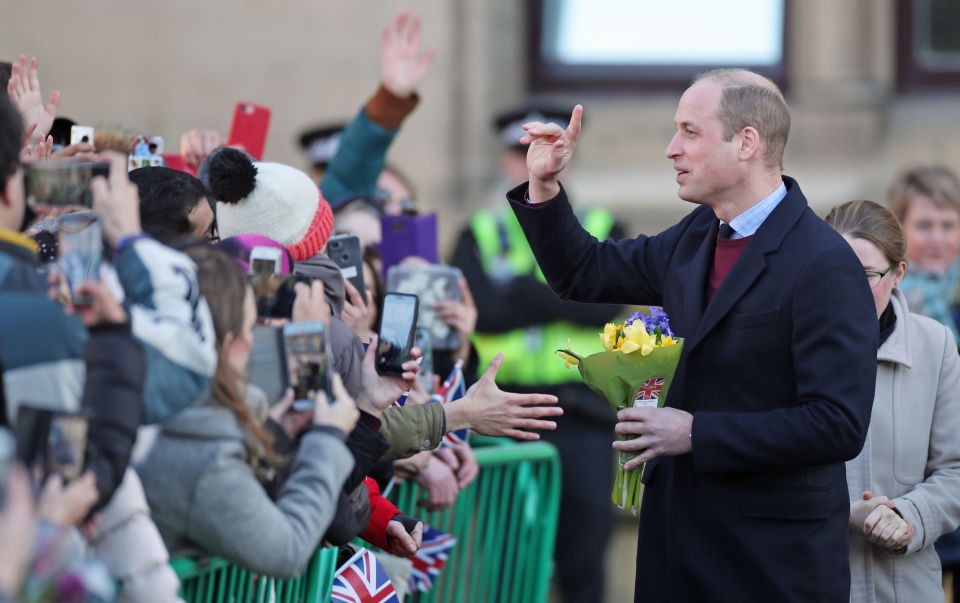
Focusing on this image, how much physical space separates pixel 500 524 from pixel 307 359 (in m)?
2.27

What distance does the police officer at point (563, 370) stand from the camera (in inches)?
261

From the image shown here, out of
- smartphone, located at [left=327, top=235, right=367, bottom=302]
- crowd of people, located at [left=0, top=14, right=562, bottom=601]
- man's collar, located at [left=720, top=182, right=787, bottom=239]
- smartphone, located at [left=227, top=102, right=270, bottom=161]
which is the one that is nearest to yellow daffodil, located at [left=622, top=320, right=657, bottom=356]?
crowd of people, located at [left=0, top=14, right=562, bottom=601]

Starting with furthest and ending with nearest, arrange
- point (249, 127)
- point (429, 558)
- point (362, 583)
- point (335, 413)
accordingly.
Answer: point (249, 127)
point (429, 558)
point (362, 583)
point (335, 413)

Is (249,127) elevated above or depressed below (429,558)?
above

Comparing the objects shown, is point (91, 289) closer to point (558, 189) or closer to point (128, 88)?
point (558, 189)

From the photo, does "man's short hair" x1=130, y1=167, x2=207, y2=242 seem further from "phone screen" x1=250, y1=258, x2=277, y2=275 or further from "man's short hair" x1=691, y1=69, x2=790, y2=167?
"man's short hair" x1=691, y1=69, x2=790, y2=167


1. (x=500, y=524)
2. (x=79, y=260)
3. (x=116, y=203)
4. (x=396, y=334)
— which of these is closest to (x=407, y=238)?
(x=500, y=524)

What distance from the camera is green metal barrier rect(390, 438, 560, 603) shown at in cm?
526

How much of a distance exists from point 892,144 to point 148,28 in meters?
3.95

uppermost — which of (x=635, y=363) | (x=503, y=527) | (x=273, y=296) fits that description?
(x=273, y=296)

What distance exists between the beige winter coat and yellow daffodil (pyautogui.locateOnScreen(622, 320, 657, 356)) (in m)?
0.78

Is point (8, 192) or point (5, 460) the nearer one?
point (5, 460)

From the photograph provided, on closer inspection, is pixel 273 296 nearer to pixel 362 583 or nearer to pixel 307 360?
pixel 307 360

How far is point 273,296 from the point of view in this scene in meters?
3.39
